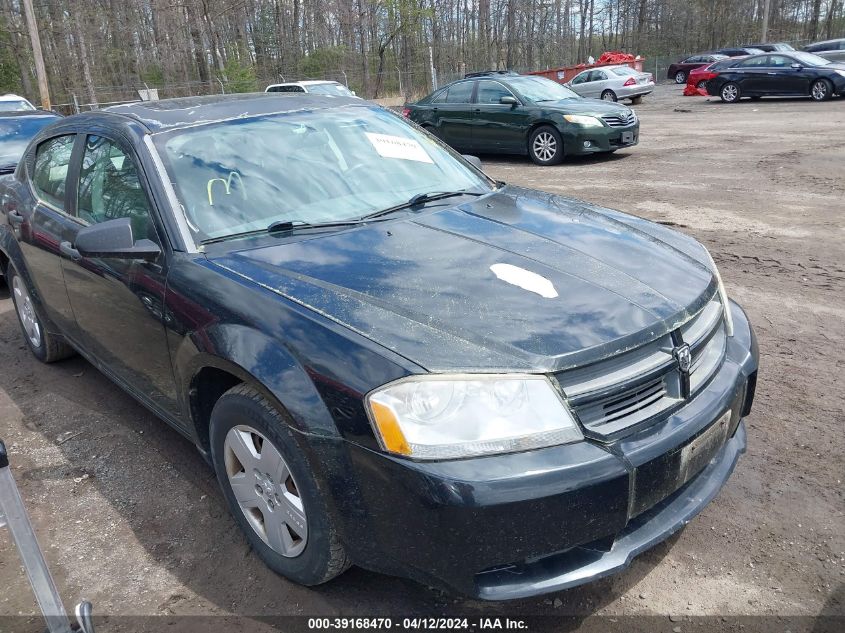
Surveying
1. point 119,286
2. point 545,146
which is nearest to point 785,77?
point 545,146

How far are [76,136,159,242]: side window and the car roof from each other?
0.20 m

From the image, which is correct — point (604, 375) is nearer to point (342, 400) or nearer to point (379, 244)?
→ point (342, 400)

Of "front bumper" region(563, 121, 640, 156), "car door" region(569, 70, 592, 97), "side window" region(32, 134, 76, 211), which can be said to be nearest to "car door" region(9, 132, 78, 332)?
"side window" region(32, 134, 76, 211)

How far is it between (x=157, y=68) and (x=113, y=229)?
40340mm

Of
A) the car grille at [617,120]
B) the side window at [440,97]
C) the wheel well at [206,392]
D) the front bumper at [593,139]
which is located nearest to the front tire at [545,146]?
the front bumper at [593,139]

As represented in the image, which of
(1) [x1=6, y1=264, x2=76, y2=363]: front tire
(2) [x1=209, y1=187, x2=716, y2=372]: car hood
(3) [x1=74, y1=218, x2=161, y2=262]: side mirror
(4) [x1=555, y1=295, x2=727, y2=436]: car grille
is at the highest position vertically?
(3) [x1=74, y1=218, x2=161, y2=262]: side mirror

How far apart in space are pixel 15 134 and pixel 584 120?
8.49m

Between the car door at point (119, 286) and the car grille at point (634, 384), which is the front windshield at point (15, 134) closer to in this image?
the car door at point (119, 286)

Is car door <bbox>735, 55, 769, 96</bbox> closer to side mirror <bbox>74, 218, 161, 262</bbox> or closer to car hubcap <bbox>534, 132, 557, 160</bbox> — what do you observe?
car hubcap <bbox>534, 132, 557, 160</bbox>

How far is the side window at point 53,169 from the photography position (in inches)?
154

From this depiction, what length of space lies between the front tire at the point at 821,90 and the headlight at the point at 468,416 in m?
22.6

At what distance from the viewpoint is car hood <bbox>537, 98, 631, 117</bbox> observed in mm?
11898

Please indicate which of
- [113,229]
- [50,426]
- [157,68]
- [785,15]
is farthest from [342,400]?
[785,15]

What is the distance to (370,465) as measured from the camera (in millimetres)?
2039
